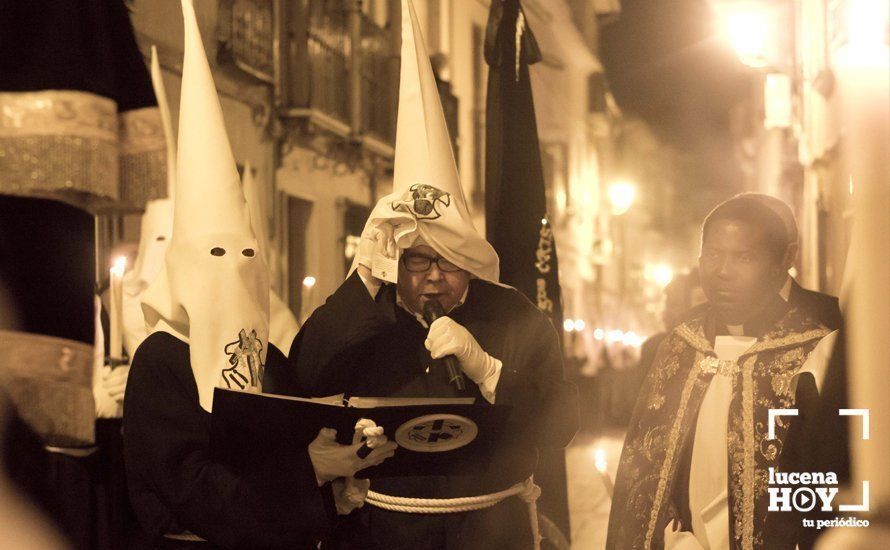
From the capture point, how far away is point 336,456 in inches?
116

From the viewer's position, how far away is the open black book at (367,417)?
9.00 ft

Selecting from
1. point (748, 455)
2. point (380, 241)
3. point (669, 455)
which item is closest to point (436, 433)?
point (380, 241)

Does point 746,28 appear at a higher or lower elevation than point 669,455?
higher

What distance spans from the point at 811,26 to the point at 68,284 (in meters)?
10.4

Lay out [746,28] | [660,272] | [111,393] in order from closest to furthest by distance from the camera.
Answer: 1. [111,393]
2. [746,28]
3. [660,272]

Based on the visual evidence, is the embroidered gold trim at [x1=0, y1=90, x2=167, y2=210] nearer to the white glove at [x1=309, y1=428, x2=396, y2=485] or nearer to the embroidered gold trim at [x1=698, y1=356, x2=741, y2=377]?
the white glove at [x1=309, y1=428, x2=396, y2=485]

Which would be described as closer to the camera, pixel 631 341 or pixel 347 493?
pixel 347 493

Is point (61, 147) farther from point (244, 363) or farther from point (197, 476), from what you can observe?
point (197, 476)

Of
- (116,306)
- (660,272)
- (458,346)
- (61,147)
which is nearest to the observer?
(61,147)

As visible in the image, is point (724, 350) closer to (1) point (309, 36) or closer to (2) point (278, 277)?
(2) point (278, 277)

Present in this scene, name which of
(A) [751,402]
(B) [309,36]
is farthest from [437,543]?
(B) [309,36]

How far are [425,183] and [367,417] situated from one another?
3.86 ft

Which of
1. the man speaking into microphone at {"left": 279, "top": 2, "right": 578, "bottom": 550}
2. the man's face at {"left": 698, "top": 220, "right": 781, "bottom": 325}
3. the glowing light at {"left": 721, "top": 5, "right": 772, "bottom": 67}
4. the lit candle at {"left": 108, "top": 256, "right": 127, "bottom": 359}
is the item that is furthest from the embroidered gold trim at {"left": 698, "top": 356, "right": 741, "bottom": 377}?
the glowing light at {"left": 721, "top": 5, "right": 772, "bottom": 67}

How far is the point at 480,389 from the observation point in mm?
3352
